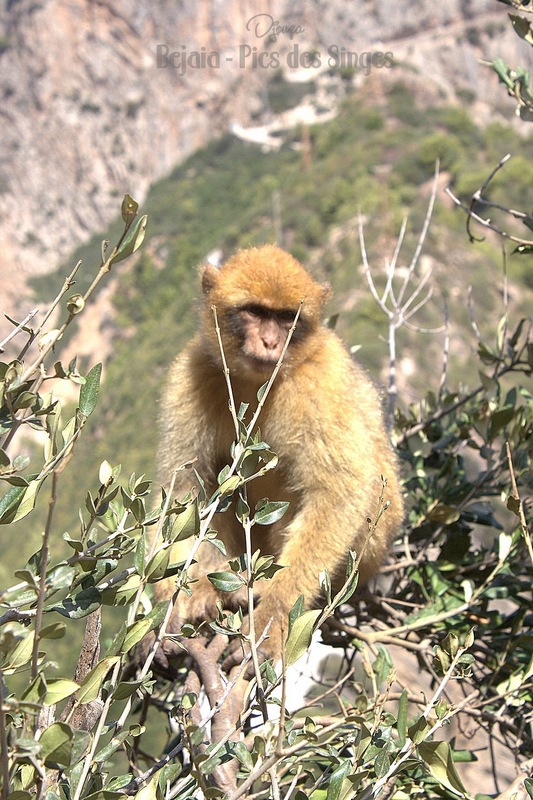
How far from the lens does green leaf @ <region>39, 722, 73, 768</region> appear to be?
1.42 metres

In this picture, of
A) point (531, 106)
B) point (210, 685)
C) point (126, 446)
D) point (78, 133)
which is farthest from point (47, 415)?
point (78, 133)

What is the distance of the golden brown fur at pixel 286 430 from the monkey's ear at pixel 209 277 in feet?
0.04

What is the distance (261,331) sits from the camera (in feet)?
12.6

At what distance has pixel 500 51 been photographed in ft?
316

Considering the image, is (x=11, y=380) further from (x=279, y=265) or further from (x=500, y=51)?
(x=500, y=51)

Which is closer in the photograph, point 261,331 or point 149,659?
point 149,659

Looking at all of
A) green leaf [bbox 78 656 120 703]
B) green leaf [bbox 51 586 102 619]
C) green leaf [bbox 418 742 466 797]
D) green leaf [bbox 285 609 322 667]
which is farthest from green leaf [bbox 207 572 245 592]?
green leaf [bbox 418 742 466 797]

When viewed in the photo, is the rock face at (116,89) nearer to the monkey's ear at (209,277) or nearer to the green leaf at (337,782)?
the monkey's ear at (209,277)

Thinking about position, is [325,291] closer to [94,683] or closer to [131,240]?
[131,240]

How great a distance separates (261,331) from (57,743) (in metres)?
2.62

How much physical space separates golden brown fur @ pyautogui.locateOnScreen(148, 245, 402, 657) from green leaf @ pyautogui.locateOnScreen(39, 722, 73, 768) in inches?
80.7

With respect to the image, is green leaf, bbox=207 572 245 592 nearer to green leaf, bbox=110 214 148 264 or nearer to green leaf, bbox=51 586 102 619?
green leaf, bbox=51 586 102 619

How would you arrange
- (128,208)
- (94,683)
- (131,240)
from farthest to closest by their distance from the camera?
(131,240), (128,208), (94,683)

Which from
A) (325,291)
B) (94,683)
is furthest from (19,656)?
(325,291)
